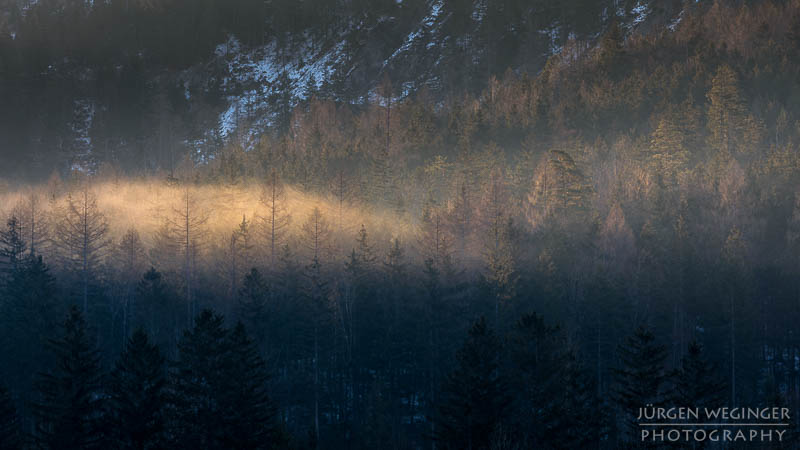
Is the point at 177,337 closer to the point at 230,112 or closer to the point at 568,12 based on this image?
the point at 230,112

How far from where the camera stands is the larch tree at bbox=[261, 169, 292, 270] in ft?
184

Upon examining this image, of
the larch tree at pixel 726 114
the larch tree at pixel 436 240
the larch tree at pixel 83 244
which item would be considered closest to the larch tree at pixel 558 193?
the larch tree at pixel 436 240

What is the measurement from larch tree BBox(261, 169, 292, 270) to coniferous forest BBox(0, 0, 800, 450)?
0.37m

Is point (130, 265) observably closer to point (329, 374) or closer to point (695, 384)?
point (329, 374)

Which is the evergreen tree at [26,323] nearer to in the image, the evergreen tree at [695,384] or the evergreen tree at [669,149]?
the evergreen tree at [695,384]

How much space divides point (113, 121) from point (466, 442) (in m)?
159

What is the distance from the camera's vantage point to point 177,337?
171ft

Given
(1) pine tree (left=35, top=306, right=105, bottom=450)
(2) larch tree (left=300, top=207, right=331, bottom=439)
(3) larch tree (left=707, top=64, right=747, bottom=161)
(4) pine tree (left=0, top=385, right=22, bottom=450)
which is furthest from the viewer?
(3) larch tree (left=707, top=64, right=747, bottom=161)

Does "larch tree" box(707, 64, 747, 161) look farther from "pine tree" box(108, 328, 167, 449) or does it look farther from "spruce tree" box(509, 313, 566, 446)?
"pine tree" box(108, 328, 167, 449)

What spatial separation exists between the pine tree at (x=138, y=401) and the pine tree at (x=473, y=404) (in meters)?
13.1

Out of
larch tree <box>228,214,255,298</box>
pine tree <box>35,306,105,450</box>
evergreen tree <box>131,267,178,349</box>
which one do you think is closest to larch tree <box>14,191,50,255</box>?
evergreen tree <box>131,267,178,349</box>

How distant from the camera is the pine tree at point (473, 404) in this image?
27000 millimetres

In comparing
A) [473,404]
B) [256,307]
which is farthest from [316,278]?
[473,404]

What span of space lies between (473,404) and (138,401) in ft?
50.0
